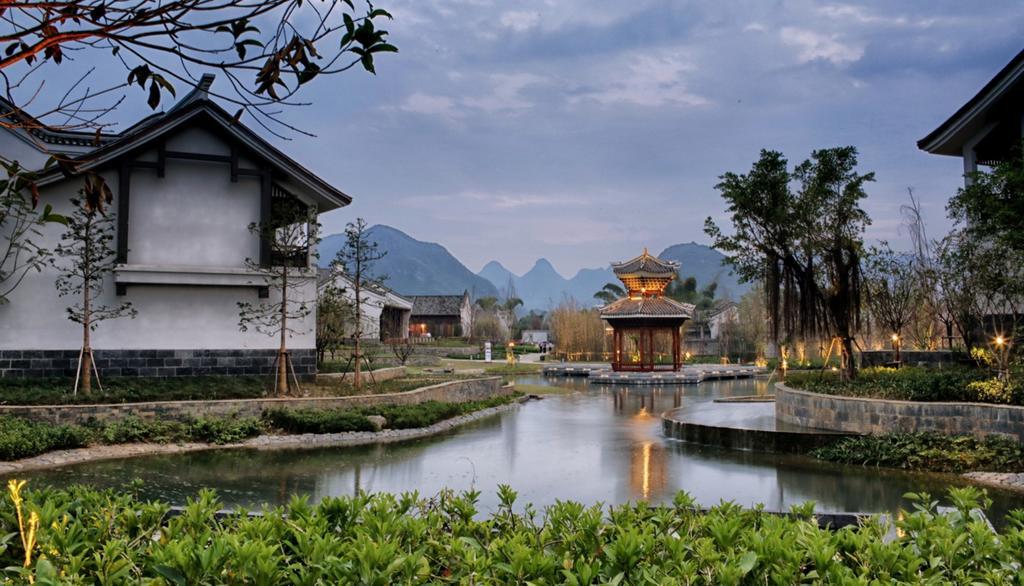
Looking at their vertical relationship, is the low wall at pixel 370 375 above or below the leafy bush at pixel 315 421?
above

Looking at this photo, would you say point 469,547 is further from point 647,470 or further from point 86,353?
point 86,353

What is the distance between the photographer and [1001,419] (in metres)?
10.5

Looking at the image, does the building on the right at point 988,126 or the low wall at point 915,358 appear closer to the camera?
the building on the right at point 988,126

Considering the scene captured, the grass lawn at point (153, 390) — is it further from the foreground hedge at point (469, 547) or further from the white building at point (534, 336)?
the white building at point (534, 336)

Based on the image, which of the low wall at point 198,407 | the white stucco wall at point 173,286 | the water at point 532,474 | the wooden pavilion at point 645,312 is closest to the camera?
the water at point 532,474

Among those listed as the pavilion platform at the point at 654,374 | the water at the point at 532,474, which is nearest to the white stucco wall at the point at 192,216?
the water at the point at 532,474

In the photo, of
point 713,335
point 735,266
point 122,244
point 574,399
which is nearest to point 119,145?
point 122,244

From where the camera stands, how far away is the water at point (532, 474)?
28.3 ft

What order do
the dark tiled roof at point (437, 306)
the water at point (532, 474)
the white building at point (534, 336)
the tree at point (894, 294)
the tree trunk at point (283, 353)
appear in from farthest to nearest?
1. the white building at point (534, 336)
2. the dark tiled roof at point (437, 306)
3. the tree at point (894, 294)
4. the tree trunk at point (283, 353)
5. the water at point (532, 474)

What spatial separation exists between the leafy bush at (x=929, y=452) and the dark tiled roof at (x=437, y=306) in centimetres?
4617

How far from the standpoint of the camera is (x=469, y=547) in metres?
3.07

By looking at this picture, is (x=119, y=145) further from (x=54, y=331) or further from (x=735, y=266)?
(x=735, y=266)

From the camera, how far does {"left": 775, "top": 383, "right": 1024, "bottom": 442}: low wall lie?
10.6 m

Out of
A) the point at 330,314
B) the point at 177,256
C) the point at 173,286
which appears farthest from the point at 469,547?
the point at 330,314
